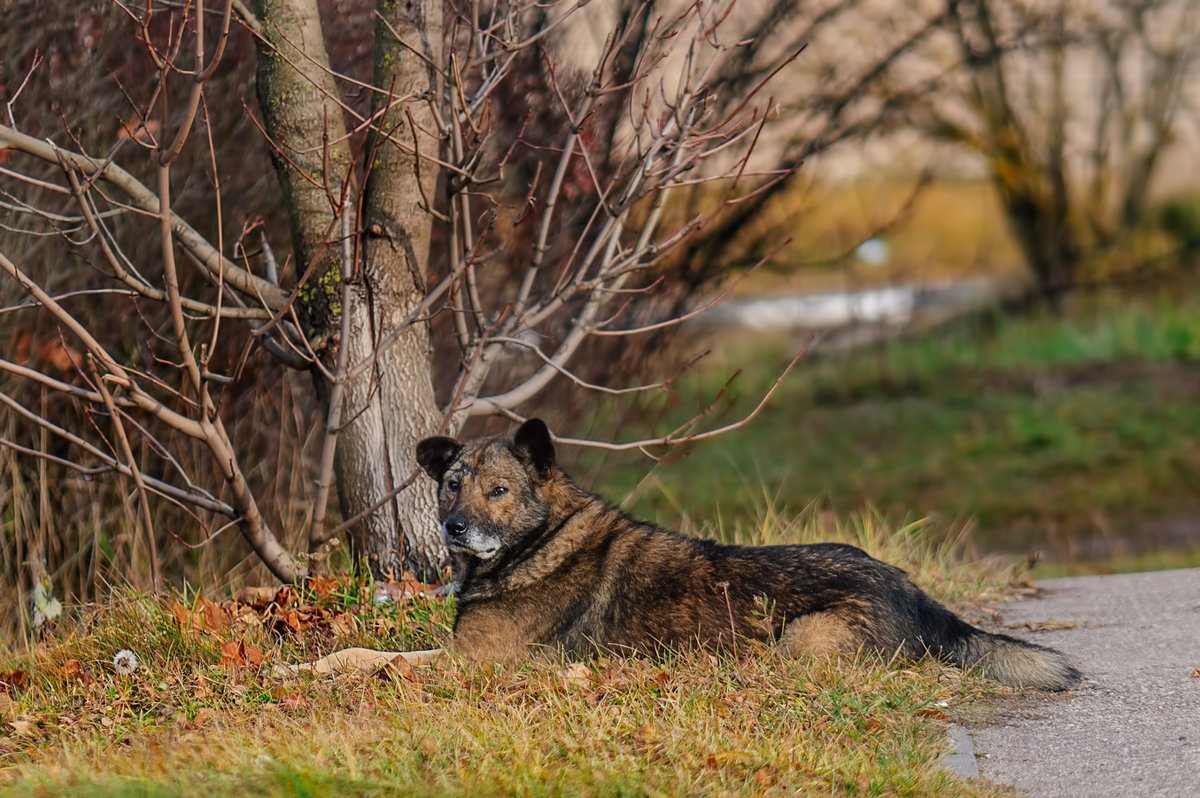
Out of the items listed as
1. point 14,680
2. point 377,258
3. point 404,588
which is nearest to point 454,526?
point 404,588

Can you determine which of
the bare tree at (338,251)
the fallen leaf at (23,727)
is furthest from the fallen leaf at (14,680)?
the bare tree at (338,251)

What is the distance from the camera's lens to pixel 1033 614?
688 centimetres

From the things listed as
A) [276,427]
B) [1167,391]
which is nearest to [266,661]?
[276,427]

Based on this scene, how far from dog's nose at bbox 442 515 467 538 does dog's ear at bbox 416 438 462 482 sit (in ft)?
1.24

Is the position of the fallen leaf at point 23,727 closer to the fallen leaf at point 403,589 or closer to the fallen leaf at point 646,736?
the fallen leaf at point 403,589

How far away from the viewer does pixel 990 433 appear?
15.6 metres

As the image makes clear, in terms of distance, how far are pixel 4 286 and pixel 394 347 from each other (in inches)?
109

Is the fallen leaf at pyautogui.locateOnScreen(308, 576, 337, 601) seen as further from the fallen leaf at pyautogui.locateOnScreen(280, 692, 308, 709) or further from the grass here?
the fallen leaf at pyautogui.locateOnScreen(280, 692, 308, 709)

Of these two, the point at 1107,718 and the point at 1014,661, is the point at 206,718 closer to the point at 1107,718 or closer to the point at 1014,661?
the point at 1014,661

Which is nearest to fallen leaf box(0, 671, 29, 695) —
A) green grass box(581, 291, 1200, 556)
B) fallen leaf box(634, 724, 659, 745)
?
fallen leaf box(634, 724, 659, 745)

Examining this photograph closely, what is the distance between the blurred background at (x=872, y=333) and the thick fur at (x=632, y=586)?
42.9 inches

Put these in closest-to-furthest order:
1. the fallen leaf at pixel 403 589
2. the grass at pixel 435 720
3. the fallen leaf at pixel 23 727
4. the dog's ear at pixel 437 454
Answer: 1. the grass at pixel 435 720
2. the fallen leaf at pixel 23 727
3. the dog's ear at pixel 437 454
4. the fallen leaf at pixel 403 589

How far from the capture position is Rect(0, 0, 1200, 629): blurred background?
7988 millimetres

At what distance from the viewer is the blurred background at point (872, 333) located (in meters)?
7.99
